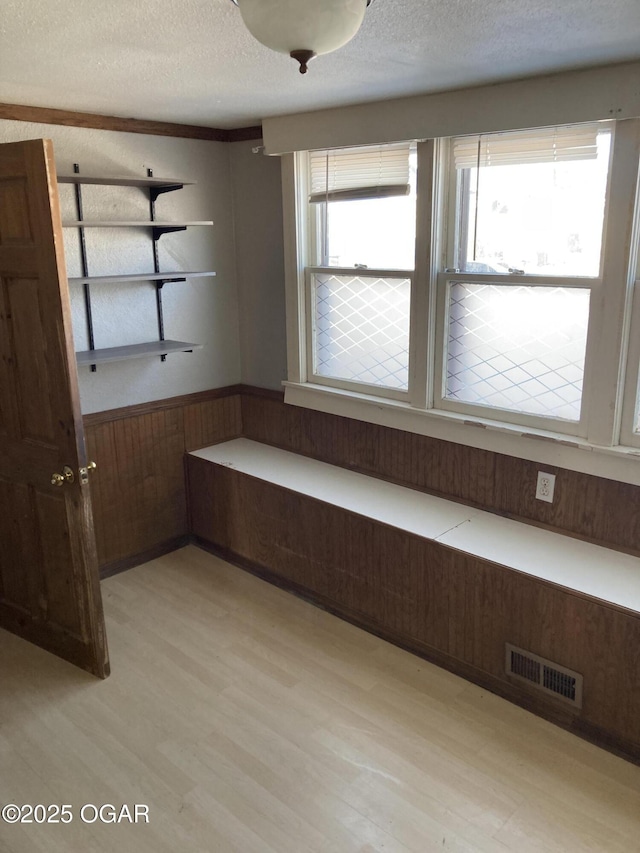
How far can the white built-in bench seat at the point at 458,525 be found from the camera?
243 cm

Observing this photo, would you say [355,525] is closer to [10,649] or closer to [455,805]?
[455,805]

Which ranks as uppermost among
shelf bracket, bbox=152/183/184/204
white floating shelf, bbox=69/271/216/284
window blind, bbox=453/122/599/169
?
window blind, bbox=453/122/599/169

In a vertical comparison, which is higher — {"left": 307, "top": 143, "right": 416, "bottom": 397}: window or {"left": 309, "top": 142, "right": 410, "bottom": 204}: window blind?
{"left": 309, "top": 142, "right": 410, "bottom": 204}: window blind

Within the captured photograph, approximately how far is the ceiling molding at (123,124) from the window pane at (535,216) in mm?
1381

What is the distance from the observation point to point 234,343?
4.04 meters

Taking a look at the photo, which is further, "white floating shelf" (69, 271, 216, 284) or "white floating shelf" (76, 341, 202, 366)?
"white floating shelf" (76, 341, 202, 366)

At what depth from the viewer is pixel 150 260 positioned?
3.56 m

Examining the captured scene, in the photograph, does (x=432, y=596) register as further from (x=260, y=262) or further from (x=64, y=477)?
(x=260, y=262)

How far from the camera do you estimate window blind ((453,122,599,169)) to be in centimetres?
247

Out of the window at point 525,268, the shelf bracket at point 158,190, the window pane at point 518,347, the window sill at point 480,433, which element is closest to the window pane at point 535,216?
the window at point 525,268

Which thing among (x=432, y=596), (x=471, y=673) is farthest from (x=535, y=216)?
(x=471, y=673)

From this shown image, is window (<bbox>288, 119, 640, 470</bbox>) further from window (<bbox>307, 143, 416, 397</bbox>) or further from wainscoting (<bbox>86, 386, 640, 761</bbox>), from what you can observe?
wainscoting (<bbox>86, 386, 640, 761</bbox>)

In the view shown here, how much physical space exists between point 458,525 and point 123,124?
2448 mm

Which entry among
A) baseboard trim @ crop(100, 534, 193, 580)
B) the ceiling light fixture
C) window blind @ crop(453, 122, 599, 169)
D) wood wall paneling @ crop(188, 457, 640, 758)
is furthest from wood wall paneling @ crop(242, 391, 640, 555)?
the ceiling light fixture
